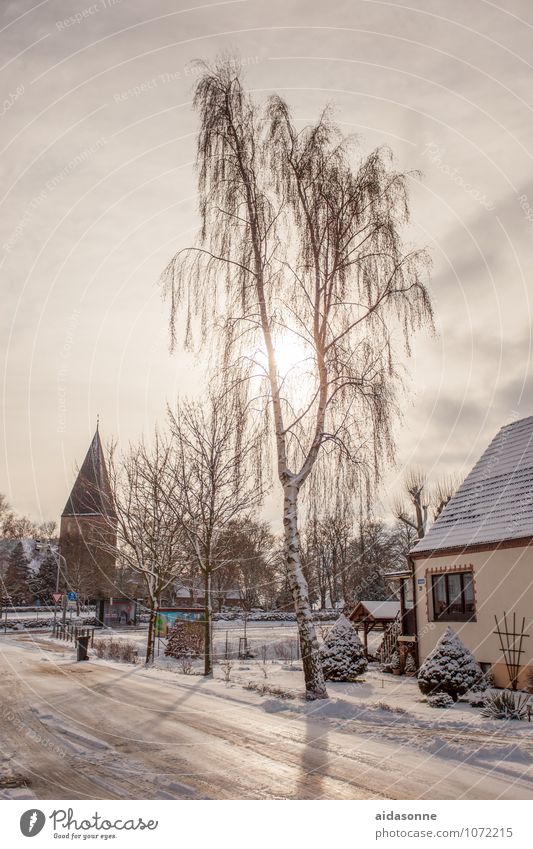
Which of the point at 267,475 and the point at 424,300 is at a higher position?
the point at 424,300

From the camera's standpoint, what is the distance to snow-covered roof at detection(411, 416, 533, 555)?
1675cm

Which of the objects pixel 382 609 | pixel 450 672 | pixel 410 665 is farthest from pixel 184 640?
pixel 450 672

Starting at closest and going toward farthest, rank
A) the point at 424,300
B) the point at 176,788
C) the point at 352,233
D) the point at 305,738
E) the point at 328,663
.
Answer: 1. the point at 176,788
2. the point at 305,738
3. the point at 424,300
4. the point at 352,233
5. the point at 328,663

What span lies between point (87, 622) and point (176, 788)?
51924 mm

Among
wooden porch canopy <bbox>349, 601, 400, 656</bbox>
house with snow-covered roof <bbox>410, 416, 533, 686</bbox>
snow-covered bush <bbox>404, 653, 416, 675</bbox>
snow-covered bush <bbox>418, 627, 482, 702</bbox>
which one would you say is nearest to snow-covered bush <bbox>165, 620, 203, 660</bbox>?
wooden porch canopy <bbox>349, 601, 400, 656</bbox>

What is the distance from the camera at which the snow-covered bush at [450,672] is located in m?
14.0

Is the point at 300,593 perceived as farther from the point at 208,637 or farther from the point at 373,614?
the point at 373,614

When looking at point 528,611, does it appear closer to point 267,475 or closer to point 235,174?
point 267,475

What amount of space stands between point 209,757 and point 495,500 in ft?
44.0

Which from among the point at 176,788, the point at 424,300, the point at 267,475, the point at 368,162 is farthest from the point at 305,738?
the point at 368,162

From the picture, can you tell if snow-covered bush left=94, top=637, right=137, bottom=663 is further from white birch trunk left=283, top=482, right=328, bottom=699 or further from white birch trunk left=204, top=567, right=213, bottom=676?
white birch trunk left=283, top=482, right=328, bottom=699

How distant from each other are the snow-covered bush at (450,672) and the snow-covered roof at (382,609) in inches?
473
